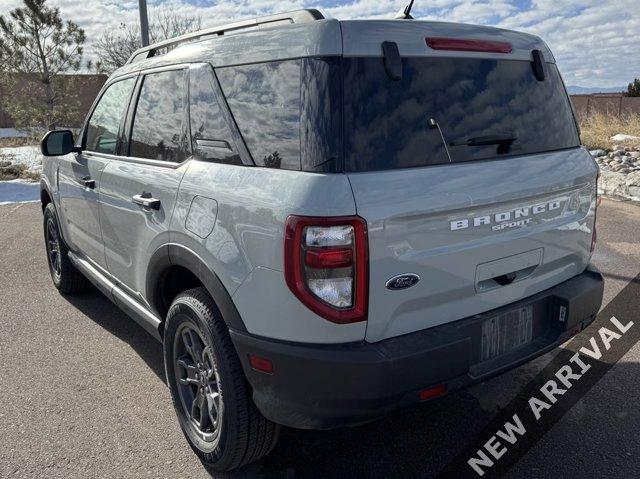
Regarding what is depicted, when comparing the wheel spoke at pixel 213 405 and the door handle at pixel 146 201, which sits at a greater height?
the door handle at pixel 146 201

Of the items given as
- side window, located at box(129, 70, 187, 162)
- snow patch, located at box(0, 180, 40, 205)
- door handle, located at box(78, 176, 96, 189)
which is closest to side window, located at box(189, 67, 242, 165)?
side window, located at box(129, 70, 187, 162)

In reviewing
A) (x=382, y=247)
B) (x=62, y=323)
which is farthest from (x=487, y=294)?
(x=62, y=323)

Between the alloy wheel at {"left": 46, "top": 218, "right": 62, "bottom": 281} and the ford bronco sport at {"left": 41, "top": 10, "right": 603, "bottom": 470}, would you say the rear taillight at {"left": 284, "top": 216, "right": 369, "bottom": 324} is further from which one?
A: the alloy wheel at {"left": 46, "top": 218, "right": 62, "bottom": 281}

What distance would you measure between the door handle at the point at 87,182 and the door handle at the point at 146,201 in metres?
0.79

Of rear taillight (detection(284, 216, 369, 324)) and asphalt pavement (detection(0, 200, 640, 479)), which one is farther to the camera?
asphalt pavement (detection(0, 200, 640, 479))

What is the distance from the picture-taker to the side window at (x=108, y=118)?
137 inches

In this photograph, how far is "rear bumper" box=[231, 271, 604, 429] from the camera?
6.63 feet

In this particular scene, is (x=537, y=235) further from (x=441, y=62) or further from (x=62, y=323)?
(x=62, y=323)

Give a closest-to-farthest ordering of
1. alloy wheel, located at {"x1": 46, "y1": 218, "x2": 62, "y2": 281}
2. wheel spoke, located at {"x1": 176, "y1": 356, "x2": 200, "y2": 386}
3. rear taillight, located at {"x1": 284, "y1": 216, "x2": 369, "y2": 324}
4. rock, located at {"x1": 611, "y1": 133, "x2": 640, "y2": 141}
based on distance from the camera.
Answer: rear taillight, located at {"x1": 284, "y1": 216, "x2": 369, "y2": 324}, wheel spoke, located at {"x1": 176, "y1": 356, "x2": 200, "y2": 386}, alloy wheel, located at {"x1": 46, "y1": 218, "x2": 62, "y2": 281}, rock, located at {"x1": 611, "y1": 133, "x2": 640, "y2": 141}

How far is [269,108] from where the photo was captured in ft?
7.38

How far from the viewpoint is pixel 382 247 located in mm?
2016

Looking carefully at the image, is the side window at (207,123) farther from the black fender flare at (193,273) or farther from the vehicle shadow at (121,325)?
the vehicle shadow at (121,325)

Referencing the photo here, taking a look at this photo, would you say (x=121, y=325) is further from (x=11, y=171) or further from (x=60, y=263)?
(x=11, y=171)

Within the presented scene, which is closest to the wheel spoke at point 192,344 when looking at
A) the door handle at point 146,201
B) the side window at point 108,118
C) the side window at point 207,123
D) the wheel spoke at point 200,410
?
the wheel spoke at point 200,410
